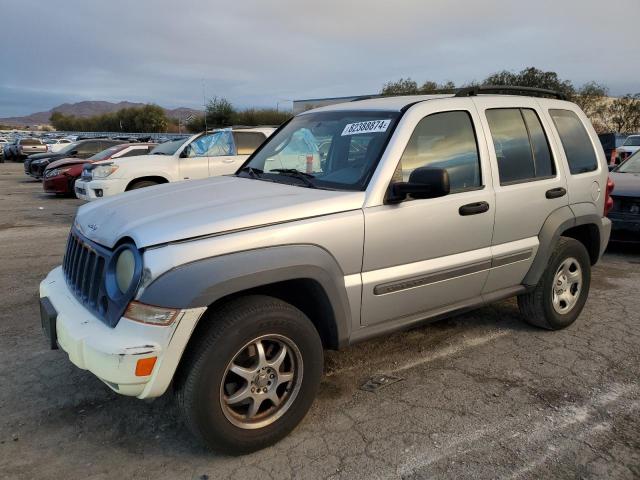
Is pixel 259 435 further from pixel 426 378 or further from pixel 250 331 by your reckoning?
pixel 426 378

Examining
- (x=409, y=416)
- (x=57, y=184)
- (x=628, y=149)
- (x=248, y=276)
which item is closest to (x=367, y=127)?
(x=248, y=276)

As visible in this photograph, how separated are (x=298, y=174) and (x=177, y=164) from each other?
681 centimetres

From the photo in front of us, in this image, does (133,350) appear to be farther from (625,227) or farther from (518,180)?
(625,227)

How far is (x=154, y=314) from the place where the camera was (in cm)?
239

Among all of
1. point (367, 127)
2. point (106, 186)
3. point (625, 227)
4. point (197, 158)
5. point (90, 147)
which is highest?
point (367, 127)

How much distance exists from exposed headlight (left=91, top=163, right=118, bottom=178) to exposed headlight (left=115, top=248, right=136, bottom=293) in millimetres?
7651

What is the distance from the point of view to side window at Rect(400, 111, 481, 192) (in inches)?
130

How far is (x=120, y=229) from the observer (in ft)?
8.93

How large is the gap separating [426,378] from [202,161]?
7.49 m

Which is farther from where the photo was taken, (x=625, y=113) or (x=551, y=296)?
(x=625, y=113)

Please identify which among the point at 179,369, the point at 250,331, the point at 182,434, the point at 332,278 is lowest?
the point at 182,434

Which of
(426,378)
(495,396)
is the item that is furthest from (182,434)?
(495,396)

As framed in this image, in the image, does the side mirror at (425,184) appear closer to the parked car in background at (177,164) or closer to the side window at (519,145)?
the side window at (519,145)

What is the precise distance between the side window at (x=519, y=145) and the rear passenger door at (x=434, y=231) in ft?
0.72
